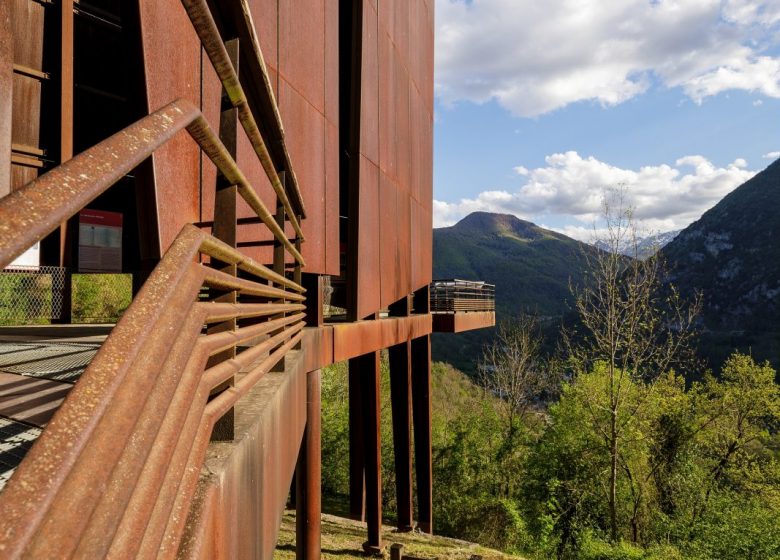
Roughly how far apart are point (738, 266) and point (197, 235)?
425 ft

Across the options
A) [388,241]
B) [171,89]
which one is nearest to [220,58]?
[171,89]

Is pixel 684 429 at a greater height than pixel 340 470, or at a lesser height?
greater

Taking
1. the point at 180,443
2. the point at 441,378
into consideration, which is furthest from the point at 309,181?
the point at 441,378

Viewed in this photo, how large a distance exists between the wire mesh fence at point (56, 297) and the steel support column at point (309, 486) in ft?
32.2

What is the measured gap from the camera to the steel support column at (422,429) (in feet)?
55.3

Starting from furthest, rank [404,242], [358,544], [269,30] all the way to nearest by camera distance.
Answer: [358,544]
[404,242]
[269,30]

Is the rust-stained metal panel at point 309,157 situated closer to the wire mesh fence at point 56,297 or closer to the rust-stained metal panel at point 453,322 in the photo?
the wire mesh fence at point 56,297

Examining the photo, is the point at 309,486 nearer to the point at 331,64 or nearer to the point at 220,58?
the point at 220,58

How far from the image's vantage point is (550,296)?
187750 millimetres

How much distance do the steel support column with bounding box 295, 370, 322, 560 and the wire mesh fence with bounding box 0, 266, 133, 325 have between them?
980 cm

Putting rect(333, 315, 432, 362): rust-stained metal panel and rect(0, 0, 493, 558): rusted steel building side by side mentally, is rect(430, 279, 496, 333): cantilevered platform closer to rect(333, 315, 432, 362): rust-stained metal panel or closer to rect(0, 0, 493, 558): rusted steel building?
rect(333, 315, 432, 362): rust-stained metal panel

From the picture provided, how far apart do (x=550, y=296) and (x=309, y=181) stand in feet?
627

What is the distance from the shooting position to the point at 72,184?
2.39 feet

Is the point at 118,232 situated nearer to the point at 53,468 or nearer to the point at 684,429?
the point at 53,468
